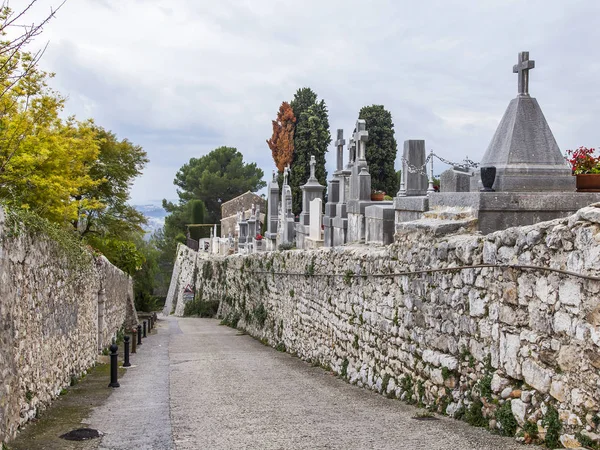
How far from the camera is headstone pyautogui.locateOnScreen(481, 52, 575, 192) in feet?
27.7

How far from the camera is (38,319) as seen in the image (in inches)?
354

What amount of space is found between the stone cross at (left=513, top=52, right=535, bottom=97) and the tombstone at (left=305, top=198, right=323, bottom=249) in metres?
11.1

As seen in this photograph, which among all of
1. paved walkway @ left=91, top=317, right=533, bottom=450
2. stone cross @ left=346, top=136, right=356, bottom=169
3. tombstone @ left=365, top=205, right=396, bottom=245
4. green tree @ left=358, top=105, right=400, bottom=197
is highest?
green tree @ left=358, top=105, right=400, bottom=197

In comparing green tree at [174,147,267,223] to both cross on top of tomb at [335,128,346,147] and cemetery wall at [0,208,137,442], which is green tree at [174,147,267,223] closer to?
cross on top of tomb at [335,128,346,147]

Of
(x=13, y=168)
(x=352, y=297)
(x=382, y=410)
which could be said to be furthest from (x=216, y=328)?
(x=382, y=410)

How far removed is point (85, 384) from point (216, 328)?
49.7 feet

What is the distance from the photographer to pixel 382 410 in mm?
8391

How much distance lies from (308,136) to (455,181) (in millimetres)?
39964

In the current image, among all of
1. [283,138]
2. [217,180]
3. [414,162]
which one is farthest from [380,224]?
[217,180]

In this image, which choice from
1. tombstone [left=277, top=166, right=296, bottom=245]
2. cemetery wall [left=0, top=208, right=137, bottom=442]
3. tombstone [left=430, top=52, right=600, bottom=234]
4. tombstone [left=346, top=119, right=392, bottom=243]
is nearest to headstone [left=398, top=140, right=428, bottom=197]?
tombstone [left=346, top=119, right=392, bottom=243]

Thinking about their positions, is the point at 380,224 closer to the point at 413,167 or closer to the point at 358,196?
the point at 413,167

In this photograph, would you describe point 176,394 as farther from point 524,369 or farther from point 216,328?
point 216,328

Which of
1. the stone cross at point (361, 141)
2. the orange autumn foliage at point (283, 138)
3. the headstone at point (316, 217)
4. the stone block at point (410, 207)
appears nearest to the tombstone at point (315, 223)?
the headstone at point (316, 217)

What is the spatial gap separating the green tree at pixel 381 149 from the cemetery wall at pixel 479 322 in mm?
25612
